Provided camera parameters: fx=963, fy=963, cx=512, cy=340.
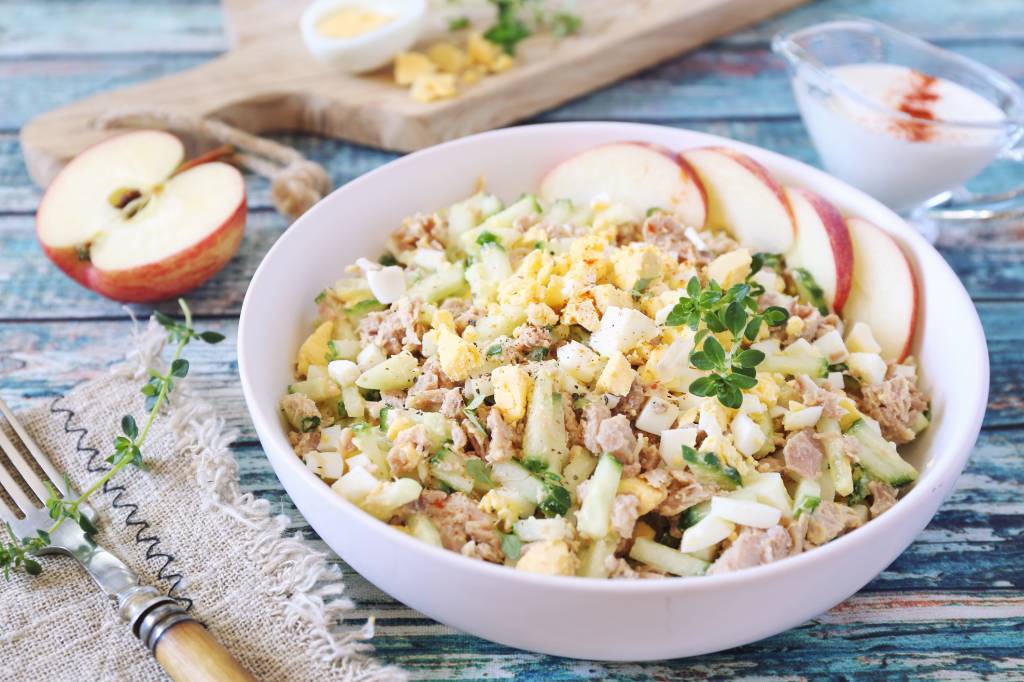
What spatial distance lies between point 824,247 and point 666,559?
110 cm

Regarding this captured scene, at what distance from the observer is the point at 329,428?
2367 mm

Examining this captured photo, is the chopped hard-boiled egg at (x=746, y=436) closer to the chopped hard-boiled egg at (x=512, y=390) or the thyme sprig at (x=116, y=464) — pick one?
the chopped hard-boiled egg at (x=512, y=390)

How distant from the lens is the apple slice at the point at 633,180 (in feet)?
9.47

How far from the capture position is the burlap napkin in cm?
203

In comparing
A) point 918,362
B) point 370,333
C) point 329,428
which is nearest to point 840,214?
point 918,362

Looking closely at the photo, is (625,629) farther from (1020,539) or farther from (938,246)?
(938,246)

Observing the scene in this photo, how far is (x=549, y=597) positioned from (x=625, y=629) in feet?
0.59

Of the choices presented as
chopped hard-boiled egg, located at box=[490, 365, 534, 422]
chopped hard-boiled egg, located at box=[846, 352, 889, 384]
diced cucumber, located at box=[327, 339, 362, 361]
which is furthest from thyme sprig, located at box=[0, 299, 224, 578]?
chopped hard-boiled egg, located at box=[846, 352, 889, 384]

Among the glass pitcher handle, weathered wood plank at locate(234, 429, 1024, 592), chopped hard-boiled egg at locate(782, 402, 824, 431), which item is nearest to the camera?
chopped hard-boiled egg at locate(782, 402, 824, 431)

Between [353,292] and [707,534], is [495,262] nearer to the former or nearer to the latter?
[353,292]

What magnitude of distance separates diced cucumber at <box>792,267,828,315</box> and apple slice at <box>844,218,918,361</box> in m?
0.09

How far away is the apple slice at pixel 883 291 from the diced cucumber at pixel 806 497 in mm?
622

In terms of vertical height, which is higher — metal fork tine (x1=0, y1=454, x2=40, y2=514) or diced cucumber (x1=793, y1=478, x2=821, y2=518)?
diced cucumber (x1=793, y1=478, x2=821, y2=518)

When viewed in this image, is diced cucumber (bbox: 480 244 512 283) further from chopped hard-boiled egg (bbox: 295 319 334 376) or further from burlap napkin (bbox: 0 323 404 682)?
A: burlap napkin (bbox: 0 323 404 682)
